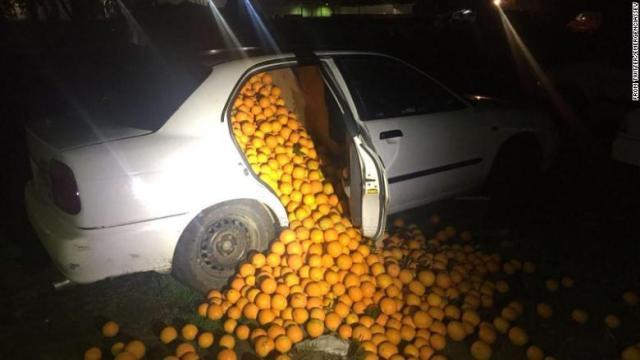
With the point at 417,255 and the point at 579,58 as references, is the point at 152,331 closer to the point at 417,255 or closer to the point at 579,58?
the point at 417,255

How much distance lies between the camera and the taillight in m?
2.77

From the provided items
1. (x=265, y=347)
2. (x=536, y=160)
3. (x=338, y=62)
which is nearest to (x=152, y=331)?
(x=265, y=347)

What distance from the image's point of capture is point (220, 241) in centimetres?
Result: 335

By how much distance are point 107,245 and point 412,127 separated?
262cm

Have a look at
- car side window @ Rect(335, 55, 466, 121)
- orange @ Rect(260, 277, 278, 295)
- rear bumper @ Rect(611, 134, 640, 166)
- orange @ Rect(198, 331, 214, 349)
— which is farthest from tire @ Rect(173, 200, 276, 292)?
rear bumper @ Rect(611, 134, 640, 166)

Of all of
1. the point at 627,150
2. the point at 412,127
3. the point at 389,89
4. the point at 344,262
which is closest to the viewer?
the point at 344,262

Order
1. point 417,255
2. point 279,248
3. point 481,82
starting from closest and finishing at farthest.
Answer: point 279,248, point 417,255, point 481,82

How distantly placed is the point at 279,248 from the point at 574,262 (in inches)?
101

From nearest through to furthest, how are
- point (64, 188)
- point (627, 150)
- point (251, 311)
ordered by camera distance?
point (64, 188)
point (251, 311)
point (627, 150)

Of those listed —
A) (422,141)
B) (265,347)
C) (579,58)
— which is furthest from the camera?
(579,58)

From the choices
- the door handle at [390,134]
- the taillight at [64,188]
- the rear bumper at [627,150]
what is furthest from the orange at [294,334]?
the rear bumper at [627,150]

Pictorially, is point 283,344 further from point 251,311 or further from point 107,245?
point 107,245

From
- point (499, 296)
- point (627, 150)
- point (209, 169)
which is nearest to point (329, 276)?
point (209, 169)

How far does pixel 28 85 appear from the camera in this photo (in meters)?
10.7
